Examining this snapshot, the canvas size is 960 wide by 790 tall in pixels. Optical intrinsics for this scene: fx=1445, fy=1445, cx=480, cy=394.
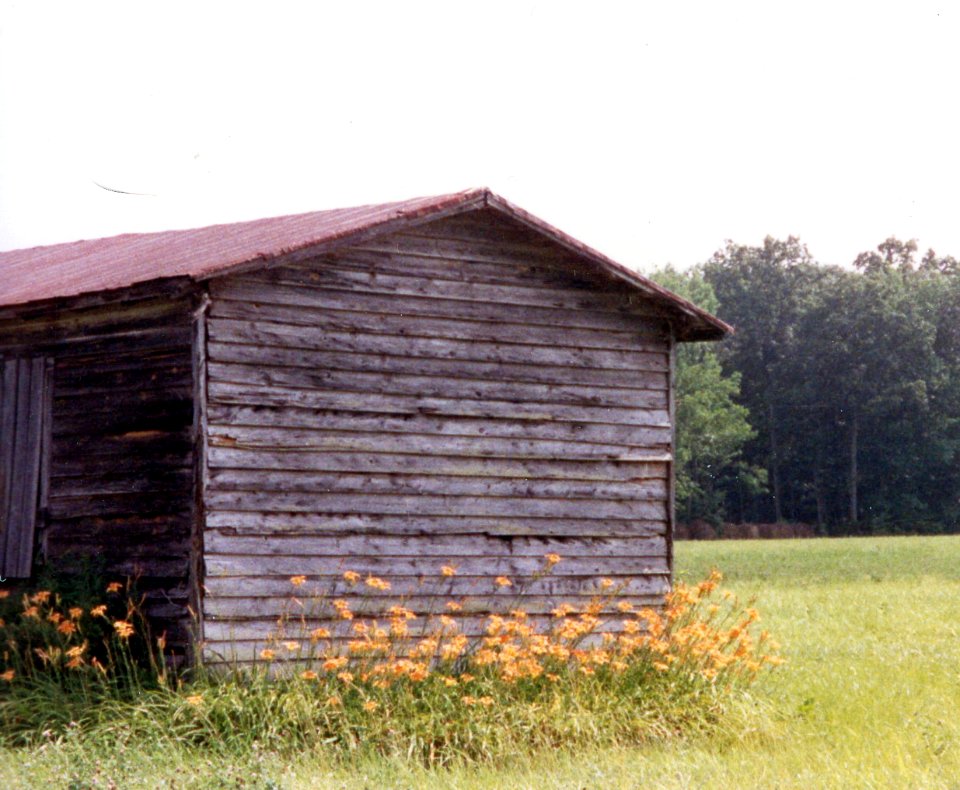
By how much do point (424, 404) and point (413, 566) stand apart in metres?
1.53

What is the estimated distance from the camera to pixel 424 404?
1368cm

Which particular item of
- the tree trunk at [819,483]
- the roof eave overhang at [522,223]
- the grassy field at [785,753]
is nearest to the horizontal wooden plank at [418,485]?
the roof eave overhang at [522,223]

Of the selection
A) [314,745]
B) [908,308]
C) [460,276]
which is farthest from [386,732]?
[908,308]

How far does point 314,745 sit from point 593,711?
2.67 m

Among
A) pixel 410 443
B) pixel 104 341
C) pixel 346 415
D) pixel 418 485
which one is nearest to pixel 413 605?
pixel 418 485

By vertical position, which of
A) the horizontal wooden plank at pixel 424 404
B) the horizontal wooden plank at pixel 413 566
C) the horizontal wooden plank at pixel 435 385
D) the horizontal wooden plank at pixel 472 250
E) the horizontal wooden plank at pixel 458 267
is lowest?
the horizontal wooden plank at pixel 413 566

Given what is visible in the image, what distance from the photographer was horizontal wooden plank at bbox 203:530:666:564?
41.2 ft

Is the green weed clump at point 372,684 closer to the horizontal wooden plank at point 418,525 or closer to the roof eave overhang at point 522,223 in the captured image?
the horizontal wooden plank at point 418,525

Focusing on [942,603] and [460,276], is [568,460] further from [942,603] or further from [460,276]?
[942,603]

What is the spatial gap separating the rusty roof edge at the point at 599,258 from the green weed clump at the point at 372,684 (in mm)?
2813

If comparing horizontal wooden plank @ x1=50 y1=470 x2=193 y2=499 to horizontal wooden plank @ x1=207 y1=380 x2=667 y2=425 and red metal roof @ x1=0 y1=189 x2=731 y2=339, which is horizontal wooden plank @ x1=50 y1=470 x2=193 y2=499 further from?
red metal roof @ x1=0 y1=189 x2=731 y2=339

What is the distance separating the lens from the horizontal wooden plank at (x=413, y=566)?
12.5 m

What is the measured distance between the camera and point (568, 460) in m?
14.5

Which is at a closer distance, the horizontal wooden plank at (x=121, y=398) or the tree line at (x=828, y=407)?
the horizontal wooden plank at (x=121, y=398)
